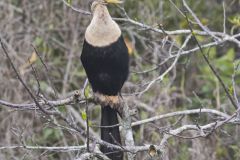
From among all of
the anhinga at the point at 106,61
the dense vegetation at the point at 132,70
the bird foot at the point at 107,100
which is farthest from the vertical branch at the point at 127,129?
the dense vegetation at the point at 132,70

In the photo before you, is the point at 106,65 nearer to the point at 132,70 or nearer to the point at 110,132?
the point at 110,132

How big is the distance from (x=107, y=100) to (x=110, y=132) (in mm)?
157

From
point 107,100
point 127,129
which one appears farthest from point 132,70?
point 127,129

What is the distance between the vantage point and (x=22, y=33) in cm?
537

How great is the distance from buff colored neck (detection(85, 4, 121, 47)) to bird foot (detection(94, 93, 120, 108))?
284mm

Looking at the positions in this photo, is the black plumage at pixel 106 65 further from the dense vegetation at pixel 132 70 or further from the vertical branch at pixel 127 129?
the dense vegetation at pixel 132 70

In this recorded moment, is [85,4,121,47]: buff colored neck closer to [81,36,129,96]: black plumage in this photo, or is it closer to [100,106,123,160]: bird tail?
[81,36,129,96]: black plumage

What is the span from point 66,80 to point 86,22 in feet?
1.77

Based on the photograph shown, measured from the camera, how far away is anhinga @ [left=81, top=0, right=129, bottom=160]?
294cm

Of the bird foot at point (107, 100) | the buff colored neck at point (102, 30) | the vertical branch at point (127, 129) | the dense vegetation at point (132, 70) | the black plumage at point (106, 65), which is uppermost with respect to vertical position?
the dense vegetation at point (132, 70)

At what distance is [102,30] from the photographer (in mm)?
2918

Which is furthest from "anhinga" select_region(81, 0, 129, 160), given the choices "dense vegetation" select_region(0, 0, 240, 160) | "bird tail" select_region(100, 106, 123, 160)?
"dense vegetation" select_region(0, 0, 240, 160)

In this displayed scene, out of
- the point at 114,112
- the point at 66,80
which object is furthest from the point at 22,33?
the point at 114,112

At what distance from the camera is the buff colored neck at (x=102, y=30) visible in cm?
292
